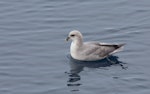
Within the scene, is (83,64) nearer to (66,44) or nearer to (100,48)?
(100,48)

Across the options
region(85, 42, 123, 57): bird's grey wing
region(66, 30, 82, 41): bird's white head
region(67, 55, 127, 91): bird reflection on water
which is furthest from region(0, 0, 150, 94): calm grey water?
region(66, 30, 82, 41): bird's white head

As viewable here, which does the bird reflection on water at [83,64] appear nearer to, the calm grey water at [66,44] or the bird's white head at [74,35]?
Answer: the calm grey water at [66,44]

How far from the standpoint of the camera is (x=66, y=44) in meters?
28.8

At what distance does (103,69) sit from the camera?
86.3ft

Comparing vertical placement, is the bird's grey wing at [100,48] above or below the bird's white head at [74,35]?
below

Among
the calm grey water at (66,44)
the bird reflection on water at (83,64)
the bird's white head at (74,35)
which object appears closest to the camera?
the calm grey water at (66,44)

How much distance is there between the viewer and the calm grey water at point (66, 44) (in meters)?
25.0

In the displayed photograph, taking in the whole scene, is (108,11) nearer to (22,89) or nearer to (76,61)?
(76,61)

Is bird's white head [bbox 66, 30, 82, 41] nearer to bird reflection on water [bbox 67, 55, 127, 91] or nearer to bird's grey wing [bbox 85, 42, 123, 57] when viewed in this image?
bird's grey wing [bbox 85, 42, 123, 57]

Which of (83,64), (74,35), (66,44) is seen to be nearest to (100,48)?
(83,64)

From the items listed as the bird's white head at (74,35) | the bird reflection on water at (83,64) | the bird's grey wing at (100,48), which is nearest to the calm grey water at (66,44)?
the bird reflection on water at (83,64)

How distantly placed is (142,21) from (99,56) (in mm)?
4184

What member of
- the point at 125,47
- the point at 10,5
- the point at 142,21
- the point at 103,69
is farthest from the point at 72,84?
the point at 10,5

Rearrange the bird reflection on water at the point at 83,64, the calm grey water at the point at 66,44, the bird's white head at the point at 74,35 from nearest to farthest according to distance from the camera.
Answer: the calm grey water at the point at 66,44 → the bird reflection on water at the point at 83,64 → the bird's white head at the point at 74,35
